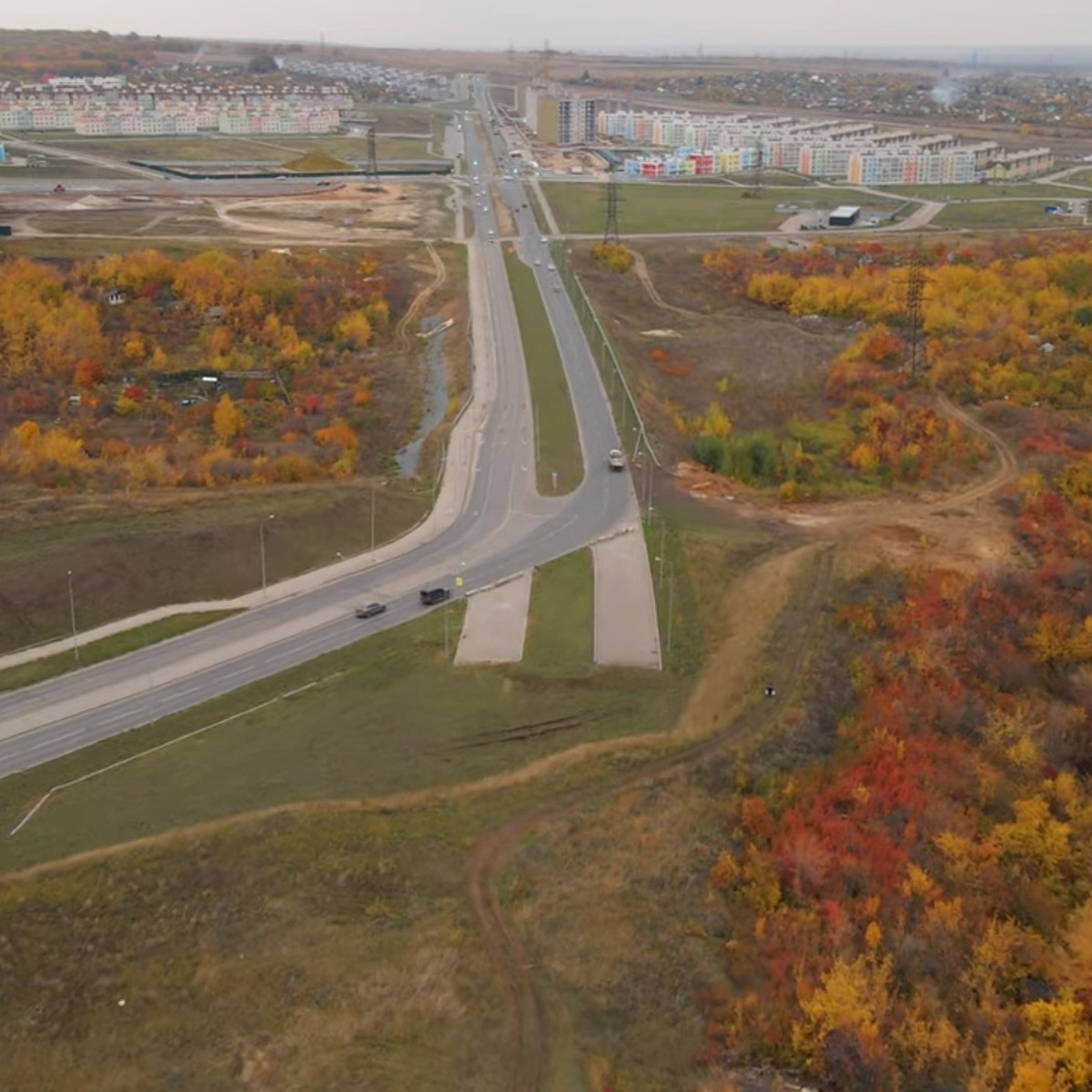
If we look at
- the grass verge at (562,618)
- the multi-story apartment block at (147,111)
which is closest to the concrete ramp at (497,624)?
the grass verge at (562,618)

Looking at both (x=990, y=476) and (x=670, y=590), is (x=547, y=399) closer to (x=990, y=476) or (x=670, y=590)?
(x=990, y=476)

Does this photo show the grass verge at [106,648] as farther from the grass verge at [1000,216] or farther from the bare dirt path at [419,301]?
the grass verge at [1000,216]

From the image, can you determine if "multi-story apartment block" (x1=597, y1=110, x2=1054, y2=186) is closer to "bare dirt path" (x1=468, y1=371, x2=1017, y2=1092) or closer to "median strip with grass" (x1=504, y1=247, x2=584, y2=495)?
"median strip with grass" (x1=504, y1=247, x2=584, y2=495)

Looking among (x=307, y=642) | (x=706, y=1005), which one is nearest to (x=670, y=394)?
(x=307, y=642)

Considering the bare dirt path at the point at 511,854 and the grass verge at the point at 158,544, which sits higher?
the grass verge at the point at 158,544

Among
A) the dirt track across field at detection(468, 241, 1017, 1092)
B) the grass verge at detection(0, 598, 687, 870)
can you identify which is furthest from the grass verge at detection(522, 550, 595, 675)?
the dirt track across field at detection(468, 241, 1017, 1092)

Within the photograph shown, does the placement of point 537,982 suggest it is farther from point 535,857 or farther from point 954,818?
point 954,818

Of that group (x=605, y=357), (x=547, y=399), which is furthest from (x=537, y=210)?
(x=547, y=399)
